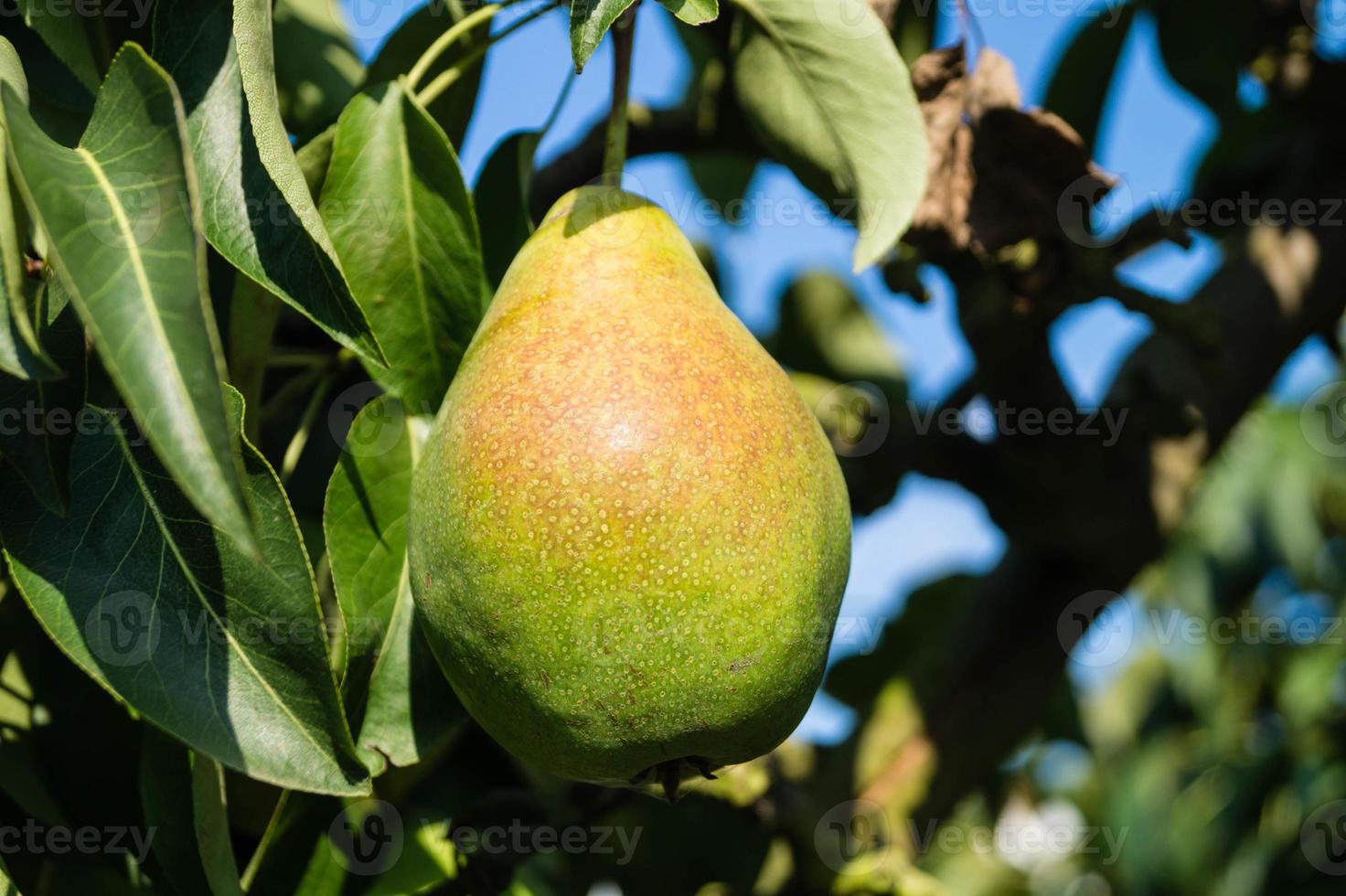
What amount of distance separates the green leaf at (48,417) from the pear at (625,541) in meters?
0.25

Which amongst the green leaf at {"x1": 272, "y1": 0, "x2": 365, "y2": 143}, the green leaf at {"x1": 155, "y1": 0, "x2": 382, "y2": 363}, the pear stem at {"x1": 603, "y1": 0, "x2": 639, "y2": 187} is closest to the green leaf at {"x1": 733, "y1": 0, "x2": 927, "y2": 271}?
the pear stem at {"x1": 603, "y1": 0, "x2": 639, "y2": 187}

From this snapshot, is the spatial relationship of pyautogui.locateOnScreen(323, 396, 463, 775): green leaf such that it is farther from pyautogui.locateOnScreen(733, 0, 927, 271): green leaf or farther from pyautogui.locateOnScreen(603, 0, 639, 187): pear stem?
pyautogui.locateOnScreen(733, 0, 927, 271): green leaf

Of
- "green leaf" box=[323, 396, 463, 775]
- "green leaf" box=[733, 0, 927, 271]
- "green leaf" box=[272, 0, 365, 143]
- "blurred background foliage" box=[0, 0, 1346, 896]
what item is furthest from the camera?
Answer: "green leaf" box=[272, 0, 365, 143]

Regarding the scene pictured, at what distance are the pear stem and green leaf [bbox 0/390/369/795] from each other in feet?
1.37

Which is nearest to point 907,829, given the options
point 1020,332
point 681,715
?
point 1020,332

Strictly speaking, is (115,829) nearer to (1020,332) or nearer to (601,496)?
(601,496)

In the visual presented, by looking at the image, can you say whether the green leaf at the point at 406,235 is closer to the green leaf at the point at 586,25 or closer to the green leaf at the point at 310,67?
the green leaf at the point at 586,25

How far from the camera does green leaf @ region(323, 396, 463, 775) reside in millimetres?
1008

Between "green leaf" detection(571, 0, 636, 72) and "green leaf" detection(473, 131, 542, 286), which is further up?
"green leaf" detection(571, 0, 636, 72)

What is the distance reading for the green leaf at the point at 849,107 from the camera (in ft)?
3.64

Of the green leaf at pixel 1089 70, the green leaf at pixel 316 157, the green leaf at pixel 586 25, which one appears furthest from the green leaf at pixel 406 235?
the green leaf at pixel 1089 70

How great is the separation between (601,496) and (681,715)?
17cm

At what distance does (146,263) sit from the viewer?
0.73 meters

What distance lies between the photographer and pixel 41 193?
0.75 m
